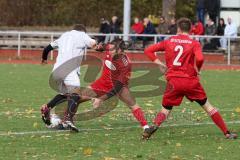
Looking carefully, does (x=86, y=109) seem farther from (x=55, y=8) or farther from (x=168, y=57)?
(x=55, y=8)

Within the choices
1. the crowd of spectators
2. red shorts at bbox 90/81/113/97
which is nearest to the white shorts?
red shorts at bbox 90/81/113/97

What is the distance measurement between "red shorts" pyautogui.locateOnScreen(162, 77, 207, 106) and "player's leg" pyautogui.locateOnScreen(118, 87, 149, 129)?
23.5 inches

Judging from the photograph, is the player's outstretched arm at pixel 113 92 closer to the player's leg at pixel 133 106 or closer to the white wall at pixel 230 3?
the player's leg at pixel 133 106

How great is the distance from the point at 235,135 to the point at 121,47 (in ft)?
7.80

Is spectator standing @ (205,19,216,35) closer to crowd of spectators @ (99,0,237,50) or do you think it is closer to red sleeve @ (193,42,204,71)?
crowd of spectators @ (99,0,237,50)

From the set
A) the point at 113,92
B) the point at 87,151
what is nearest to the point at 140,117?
the point at 113,92

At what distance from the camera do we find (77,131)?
524 inches

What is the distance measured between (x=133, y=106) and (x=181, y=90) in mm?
1223

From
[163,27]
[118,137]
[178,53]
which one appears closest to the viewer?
[178,53]

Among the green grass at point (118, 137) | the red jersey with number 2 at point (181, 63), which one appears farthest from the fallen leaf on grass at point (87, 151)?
the red jersey with number 2 at point (181, 63)

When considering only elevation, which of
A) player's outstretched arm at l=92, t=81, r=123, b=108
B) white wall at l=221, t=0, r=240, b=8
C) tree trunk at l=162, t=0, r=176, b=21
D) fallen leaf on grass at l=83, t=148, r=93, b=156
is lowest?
Result: fallen leaf on grass at l=83, t=148, r=93, b=156

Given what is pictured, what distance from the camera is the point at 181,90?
1239 centimetres

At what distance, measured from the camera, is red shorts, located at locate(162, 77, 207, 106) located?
40.5 ft

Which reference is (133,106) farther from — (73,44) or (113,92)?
(73,44)
